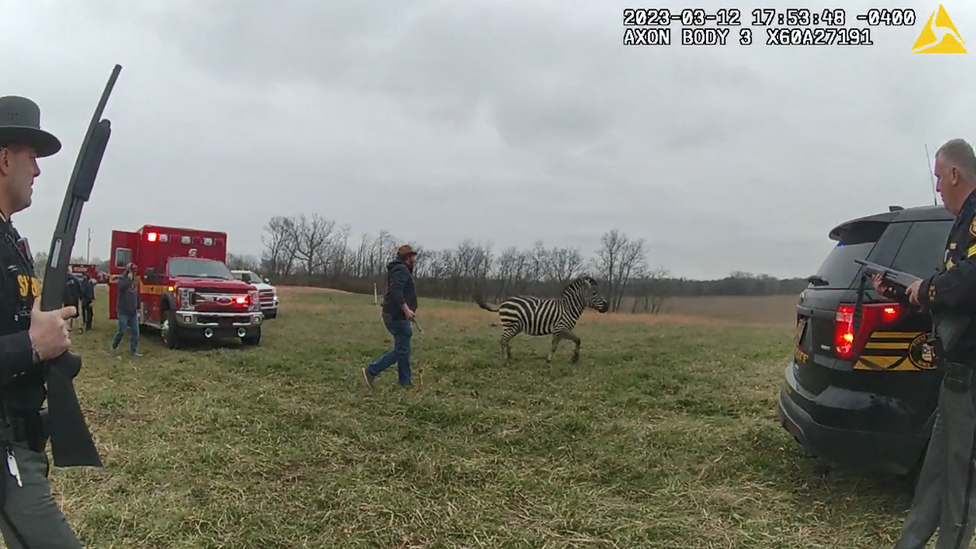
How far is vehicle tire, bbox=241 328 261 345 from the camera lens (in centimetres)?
1316

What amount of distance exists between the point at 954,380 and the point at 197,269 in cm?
1390

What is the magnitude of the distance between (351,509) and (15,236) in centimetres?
260

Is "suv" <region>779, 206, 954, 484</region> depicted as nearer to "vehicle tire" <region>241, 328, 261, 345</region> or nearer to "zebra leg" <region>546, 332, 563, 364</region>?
"zebra leg" <region>546, 332, 563, 364</region>

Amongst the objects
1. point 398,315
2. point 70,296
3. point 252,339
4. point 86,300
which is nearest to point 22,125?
point 70,296

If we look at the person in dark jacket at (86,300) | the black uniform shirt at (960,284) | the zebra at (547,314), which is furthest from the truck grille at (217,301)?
the black uniform shirt at (960,284)

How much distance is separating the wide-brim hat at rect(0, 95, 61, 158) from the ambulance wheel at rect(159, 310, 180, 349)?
11.1m

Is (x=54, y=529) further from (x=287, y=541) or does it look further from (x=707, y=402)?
(x=707, y=402)

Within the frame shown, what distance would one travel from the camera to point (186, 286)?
1235cm

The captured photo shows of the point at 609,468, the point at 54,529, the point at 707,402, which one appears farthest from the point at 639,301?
the point at 54,529

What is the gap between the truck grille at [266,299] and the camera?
20.6 meters

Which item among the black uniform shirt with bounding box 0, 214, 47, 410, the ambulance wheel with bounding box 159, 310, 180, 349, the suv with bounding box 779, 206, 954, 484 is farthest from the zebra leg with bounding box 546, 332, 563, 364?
the black uniform shirt with bounding box 0, 214, 47, 410

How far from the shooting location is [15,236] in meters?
2.17

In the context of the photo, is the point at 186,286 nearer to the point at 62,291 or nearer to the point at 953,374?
the point at 62,291

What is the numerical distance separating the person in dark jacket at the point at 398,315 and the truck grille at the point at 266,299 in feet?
45.4
